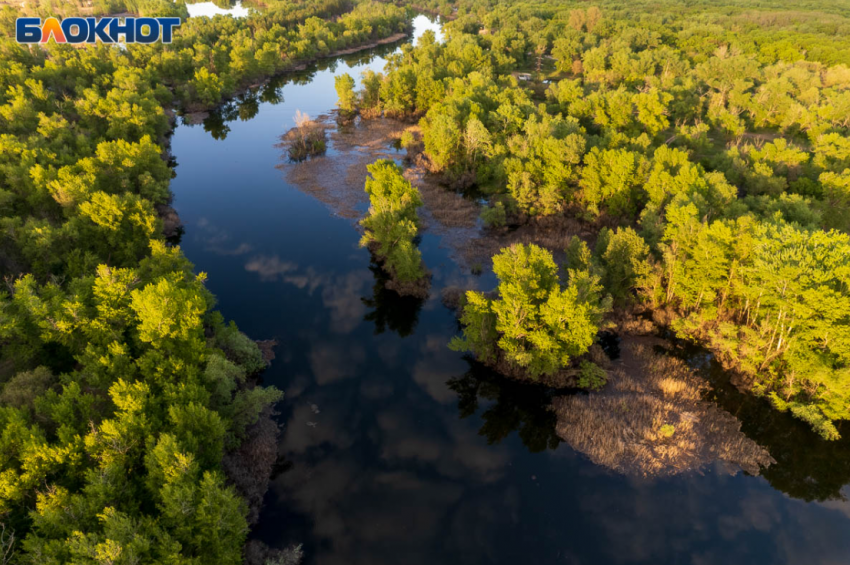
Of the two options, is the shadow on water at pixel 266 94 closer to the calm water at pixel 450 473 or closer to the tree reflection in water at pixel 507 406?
the calm water at pixel 450 473

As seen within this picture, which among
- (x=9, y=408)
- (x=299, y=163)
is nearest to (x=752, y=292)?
(x=9, y=408)

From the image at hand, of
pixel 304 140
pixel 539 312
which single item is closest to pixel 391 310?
pixel 539 312

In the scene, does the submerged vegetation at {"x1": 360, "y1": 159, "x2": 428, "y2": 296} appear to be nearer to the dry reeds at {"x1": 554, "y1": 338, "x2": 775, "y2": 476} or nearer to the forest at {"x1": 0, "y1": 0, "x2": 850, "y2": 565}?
the forest at {"x1": 0, "y1": 0, "x2": 850, "y2": 565}

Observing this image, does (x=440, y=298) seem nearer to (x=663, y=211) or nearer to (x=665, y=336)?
(x=665, y=336)

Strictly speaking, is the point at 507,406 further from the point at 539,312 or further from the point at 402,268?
the point at 402,268

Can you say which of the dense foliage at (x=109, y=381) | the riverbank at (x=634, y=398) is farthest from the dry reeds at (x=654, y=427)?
the dense foliage at (x=109, y=381)
